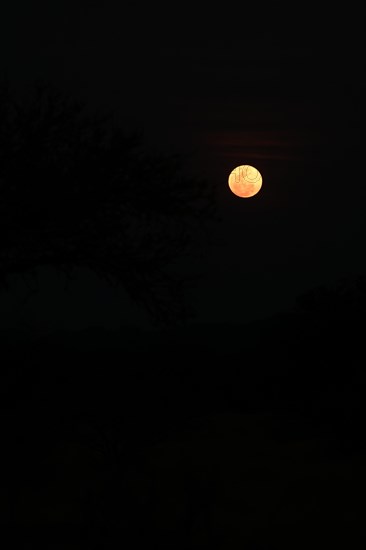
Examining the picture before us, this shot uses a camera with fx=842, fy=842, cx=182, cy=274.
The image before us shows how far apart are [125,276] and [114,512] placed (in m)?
3.71

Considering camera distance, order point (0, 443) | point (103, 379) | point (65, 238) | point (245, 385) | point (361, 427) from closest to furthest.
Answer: point (65, 238) → point (361, 427) → point (0, 443) → point (103, 379) → point (245, 385)

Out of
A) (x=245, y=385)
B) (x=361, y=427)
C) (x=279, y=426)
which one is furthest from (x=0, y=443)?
(x=245, y=385)

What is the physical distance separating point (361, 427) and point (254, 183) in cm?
827

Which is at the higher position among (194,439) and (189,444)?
(194,439)

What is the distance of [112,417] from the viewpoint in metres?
24.1

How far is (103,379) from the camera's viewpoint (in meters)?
29.1

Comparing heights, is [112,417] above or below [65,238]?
above

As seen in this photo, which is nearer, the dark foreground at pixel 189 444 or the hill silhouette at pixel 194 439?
the dark foreground at pixel 189 444

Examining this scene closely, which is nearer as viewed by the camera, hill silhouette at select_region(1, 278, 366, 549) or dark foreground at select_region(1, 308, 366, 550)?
dark foreground at select_region(1, 308, 366, 550)

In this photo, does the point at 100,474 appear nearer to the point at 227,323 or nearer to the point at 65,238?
the point at 65,238

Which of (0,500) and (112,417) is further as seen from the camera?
(112,417)

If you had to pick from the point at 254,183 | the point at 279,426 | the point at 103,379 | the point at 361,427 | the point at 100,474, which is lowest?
the point at 100,474

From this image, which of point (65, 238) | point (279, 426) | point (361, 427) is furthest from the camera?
point (279, 426)

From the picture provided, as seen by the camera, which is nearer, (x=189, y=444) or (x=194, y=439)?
(x=189, y=444)
